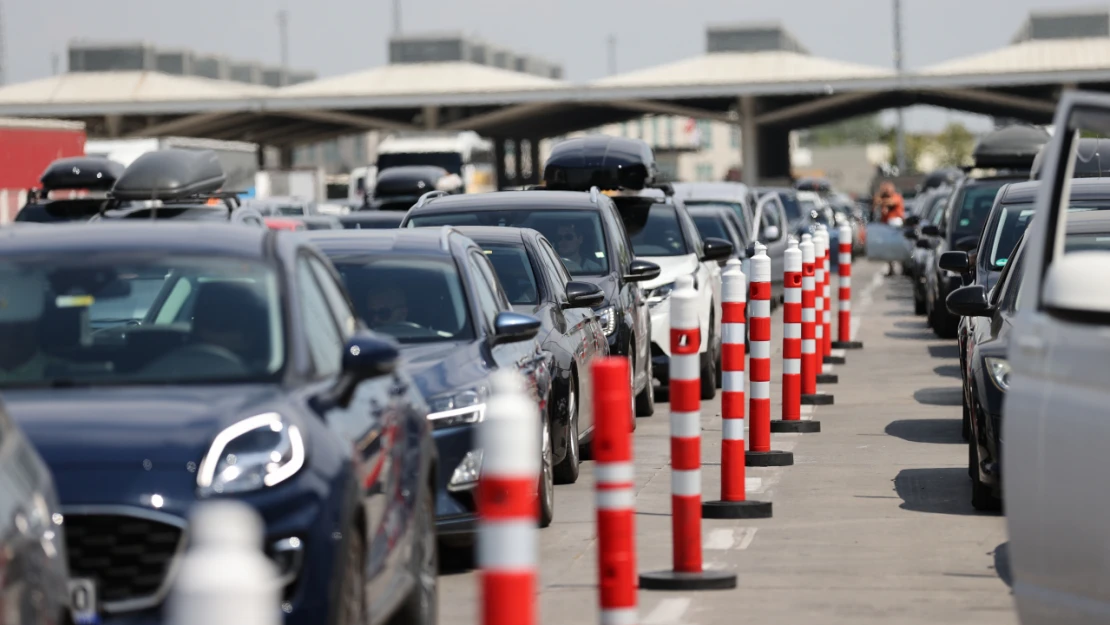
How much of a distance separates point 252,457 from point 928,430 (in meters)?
9.88

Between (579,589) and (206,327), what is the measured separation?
2524 mm

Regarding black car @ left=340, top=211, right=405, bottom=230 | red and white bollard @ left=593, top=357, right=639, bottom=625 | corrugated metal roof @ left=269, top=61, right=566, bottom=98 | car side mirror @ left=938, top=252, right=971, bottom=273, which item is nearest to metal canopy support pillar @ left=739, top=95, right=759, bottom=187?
corrugated metal roof @ left=269, top=61, right=566, bottom=98

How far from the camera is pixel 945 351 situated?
23328mm

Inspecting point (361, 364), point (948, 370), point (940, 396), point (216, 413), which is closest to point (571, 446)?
point (361, 364)

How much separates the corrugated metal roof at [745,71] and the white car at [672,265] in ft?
172

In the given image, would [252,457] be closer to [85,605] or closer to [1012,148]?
[85,605]

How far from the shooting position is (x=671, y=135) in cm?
17262

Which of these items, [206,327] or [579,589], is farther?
[579,589]

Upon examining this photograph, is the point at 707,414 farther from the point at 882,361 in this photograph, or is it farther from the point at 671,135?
the point at 671,135

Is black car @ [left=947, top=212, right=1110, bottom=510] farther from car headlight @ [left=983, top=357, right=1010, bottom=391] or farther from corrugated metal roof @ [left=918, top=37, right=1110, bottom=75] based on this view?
corrugated metal roof @ [left=918, top=37, right=1110, bottom=75]

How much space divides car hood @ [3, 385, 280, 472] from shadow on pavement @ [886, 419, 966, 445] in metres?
8.80

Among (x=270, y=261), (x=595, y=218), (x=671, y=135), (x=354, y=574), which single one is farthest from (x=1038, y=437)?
(x=671, y=135)

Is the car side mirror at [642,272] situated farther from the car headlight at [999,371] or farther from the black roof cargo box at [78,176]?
the black roof cargo box at [78,176]

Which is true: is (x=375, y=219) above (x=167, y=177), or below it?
below
